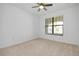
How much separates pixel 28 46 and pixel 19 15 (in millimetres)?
656

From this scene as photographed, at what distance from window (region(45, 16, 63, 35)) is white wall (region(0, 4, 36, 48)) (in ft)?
0.98

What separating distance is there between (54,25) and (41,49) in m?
0.57

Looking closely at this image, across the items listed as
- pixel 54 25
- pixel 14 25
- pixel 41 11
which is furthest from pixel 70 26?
pixel 14 25

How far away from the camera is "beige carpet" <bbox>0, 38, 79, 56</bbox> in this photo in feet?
6.93

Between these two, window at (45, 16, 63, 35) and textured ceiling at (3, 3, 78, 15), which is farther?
window at (45, 16, 63, 35)

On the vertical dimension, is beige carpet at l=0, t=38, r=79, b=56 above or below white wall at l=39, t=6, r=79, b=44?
below

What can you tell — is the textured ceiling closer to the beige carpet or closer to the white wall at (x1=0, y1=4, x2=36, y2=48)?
the white wall at (x1=0, y1=4, x2=36, y2=48)

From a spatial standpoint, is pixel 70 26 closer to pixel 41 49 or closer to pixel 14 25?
pixel 41 49

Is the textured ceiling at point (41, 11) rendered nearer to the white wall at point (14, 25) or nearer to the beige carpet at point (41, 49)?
the white wall at point (14, 25)

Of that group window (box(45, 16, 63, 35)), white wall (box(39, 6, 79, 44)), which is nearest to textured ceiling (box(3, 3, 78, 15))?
white wall (box(39, 6, 79, 44))

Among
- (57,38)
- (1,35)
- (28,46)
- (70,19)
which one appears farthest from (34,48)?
(70,19)

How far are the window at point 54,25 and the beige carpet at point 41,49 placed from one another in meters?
0.21

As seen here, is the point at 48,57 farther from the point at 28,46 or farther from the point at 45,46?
the point at 28,46

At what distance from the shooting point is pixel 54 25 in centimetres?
226
